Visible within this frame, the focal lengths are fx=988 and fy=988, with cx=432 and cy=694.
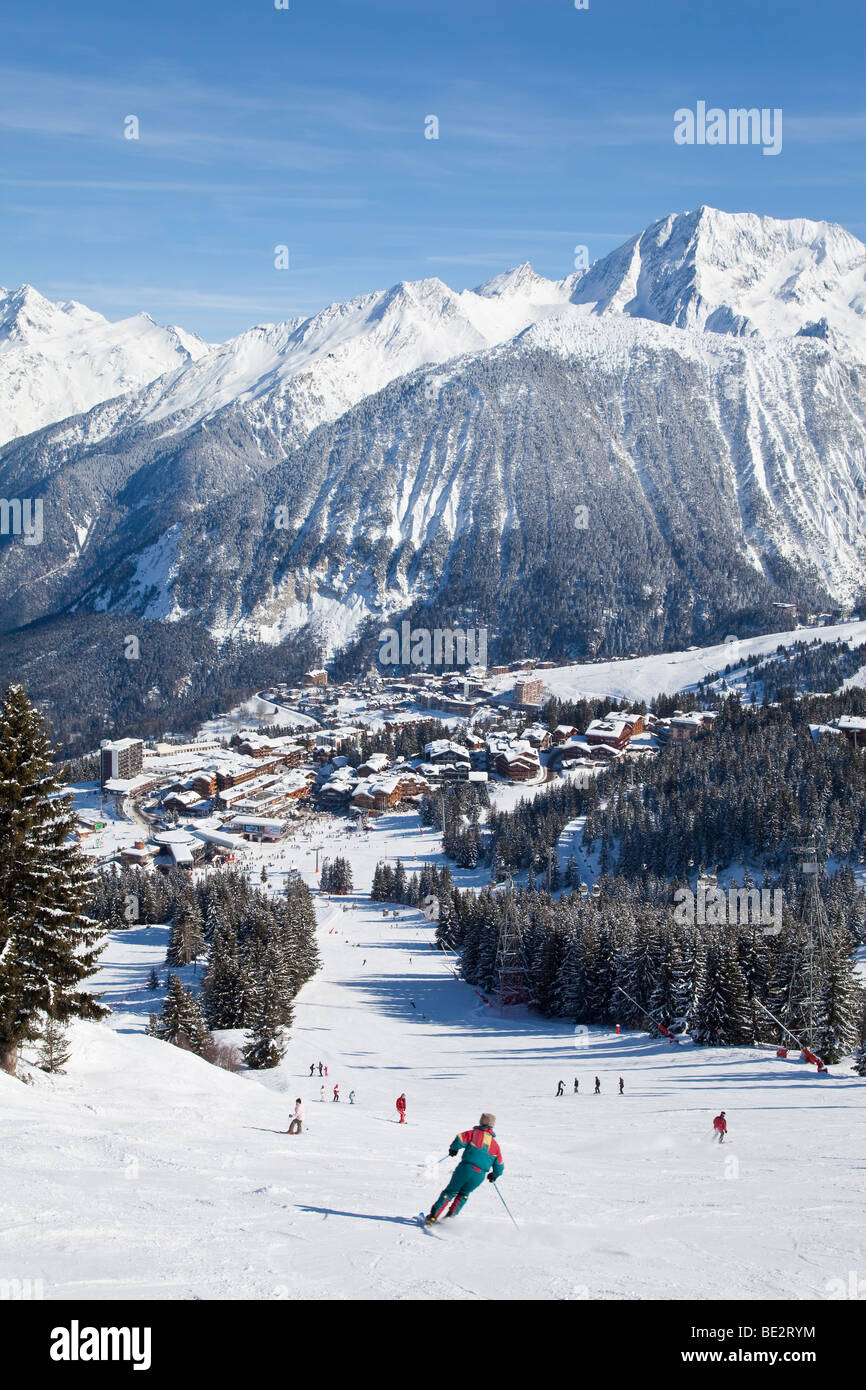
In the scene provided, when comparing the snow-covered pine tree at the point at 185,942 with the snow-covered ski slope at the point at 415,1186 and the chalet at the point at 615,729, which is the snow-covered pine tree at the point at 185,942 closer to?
the snow-covered ski slope at the point at 415,1186

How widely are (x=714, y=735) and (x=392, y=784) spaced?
135 ft

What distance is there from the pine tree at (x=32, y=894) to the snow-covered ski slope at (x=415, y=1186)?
1657mm

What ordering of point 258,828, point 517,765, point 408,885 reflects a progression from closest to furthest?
1. point 408,885
2. point 258,828
3. point 517,765

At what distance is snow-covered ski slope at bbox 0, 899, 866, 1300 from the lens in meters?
10.4

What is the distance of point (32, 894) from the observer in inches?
817

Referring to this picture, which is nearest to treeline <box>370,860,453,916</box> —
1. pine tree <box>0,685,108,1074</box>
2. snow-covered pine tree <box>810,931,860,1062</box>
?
snow-covered pine tree <box>810,931,860,1062</box>

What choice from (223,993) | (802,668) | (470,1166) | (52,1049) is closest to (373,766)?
(802,668)

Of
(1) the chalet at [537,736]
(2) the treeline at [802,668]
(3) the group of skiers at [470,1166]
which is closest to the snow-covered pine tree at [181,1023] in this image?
(3) the group of skiers at [470,1166]

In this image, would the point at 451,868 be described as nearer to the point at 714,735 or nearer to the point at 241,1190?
the point at 714,735

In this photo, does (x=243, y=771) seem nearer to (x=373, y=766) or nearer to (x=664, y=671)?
(x=373, y=766)

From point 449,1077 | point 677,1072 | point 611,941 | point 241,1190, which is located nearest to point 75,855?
point 241,1190

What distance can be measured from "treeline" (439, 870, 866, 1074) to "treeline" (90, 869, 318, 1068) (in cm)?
1180

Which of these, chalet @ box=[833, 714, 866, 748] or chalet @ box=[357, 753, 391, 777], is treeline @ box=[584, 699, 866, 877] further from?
chalet @ box=[357, 753, 391, 777]

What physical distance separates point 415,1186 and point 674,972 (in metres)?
29.6
